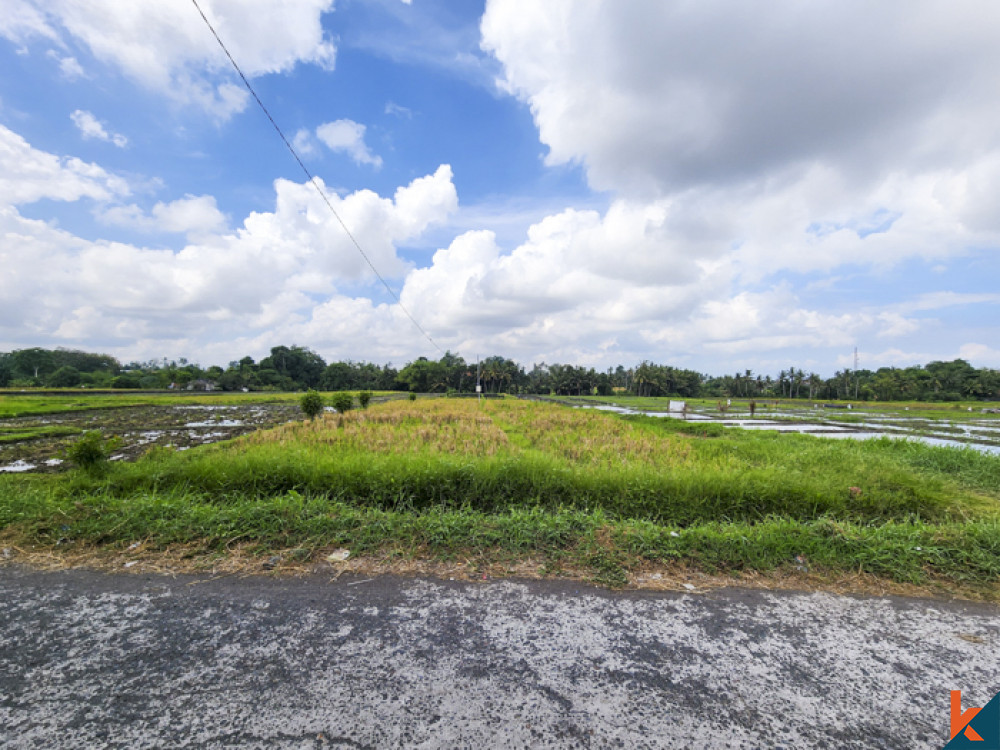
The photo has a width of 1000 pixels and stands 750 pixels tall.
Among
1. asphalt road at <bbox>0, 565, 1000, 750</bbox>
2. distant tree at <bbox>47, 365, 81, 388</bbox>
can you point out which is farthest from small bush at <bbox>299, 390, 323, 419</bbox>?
distant tree at <bbox>47, 365, 81, 388</bbox>

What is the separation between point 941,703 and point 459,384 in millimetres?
74678

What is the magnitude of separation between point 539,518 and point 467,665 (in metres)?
1.82

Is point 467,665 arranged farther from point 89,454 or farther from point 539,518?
point 89,454

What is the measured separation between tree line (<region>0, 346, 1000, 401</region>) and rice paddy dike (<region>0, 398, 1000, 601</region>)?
5143cm

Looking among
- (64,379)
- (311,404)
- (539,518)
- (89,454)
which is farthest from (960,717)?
(64,379)

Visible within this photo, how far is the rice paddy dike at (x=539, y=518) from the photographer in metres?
2.84

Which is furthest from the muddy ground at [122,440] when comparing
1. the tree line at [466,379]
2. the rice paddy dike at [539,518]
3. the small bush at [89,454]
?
the tree line at [466,379]

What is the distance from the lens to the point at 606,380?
277ft

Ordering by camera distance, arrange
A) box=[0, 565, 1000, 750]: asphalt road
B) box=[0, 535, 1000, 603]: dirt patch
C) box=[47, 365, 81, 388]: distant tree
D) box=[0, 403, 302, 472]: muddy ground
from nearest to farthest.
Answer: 1. box=[0, 565, 1000, 750]: asphalt road
2. box=[0, 535, 1000, 603]: dirt patch
3. box=[0, 403, 302, 472]: muddy ground
4. box=[47, 365, 81, 388]: distant tree

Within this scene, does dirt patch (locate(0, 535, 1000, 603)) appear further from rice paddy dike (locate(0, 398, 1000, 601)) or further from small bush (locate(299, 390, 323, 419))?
small bush (locate(299, 390, 323, 419))

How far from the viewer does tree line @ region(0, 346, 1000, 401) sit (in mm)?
57375

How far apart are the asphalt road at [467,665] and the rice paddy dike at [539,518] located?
35cm

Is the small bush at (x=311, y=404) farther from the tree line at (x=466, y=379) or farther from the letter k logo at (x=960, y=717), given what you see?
the tree line at (x=466, y=379)

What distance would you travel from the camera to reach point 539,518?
3543mm
